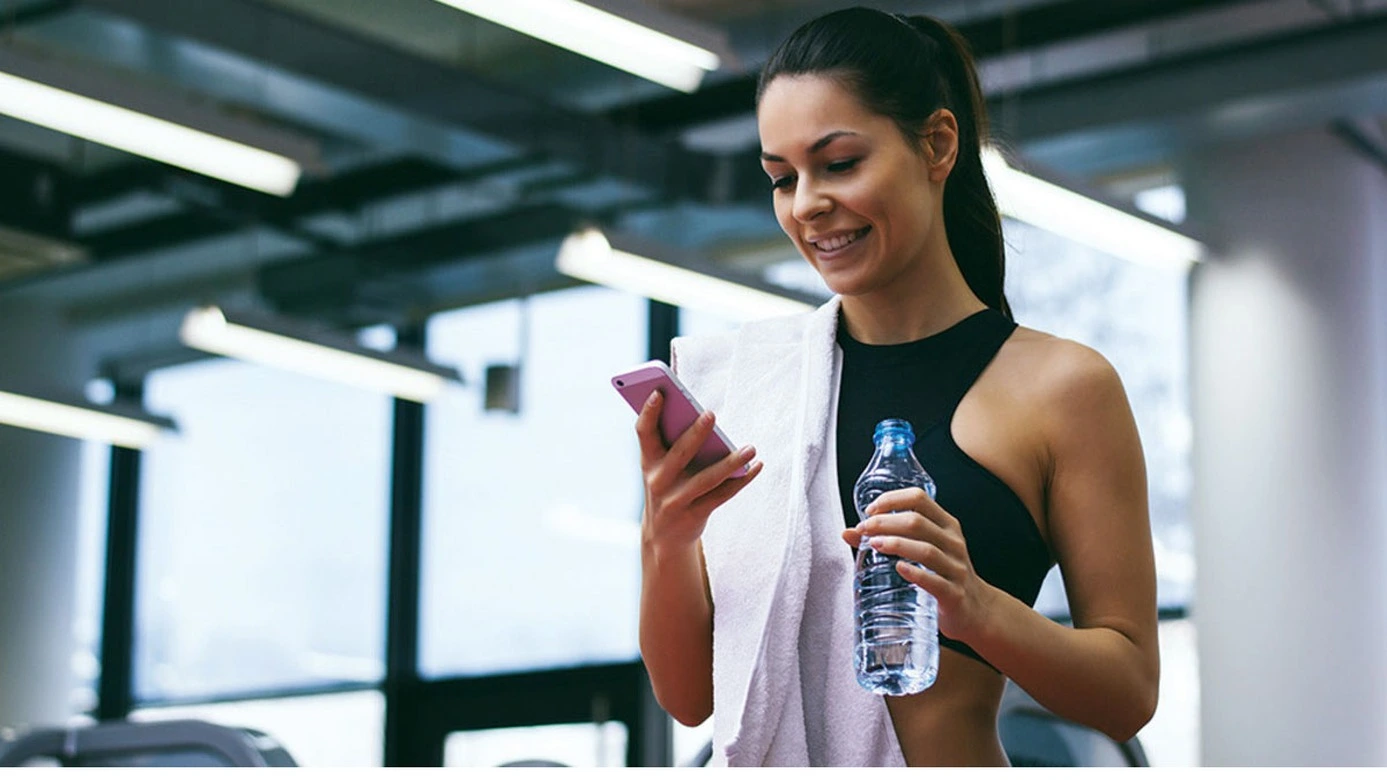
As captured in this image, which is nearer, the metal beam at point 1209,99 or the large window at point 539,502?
the metal beam at point 1209,99

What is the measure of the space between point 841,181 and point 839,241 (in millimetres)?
46

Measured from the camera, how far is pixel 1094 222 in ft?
18.1

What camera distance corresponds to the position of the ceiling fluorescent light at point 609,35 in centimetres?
385

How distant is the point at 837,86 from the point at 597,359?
6.88 meters

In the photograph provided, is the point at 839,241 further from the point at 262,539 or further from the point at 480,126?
the point at 262,539

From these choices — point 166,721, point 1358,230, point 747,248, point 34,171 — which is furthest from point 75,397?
point 1358,230

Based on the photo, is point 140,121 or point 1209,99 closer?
point 140,121

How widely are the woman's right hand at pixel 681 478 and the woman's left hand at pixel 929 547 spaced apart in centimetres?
11

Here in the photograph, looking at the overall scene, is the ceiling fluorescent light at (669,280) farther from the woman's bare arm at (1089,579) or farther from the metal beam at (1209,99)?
the woman's bare arm at (1089,579)

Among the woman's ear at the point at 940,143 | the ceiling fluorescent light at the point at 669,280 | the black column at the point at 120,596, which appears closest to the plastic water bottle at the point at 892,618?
the woman's ear at the point at 940,143

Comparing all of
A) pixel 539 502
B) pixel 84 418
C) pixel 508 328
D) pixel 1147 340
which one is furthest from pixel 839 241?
pixel 508 328

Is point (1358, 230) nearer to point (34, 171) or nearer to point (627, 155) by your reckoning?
point (627, 155)

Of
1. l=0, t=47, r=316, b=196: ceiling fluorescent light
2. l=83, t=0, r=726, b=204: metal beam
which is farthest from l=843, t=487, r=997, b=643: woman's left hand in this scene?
l=83, t=0, r=726, b=204: metal beam

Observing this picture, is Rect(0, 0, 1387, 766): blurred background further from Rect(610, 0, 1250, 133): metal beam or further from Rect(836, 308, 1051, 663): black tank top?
Rect(836, 308, 1051, 663): black tank top
